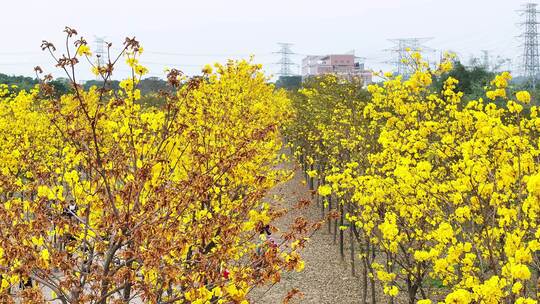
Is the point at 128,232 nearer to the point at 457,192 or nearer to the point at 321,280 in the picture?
the point at 457,192

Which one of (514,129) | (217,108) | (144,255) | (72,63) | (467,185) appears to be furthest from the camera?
(217,108)

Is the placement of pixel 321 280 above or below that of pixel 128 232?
below

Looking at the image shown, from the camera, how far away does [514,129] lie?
299 inches

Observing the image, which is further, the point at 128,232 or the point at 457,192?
the point at 457,192

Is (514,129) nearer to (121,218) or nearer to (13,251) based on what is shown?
(121,218)

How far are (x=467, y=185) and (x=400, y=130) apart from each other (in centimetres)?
383

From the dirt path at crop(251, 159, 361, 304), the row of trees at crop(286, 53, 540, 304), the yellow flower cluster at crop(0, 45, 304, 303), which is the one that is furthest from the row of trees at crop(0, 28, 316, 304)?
the dirt path at crop(251, 159, 361, 304)

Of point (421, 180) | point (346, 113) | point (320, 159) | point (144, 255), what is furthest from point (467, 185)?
point (320, 159)

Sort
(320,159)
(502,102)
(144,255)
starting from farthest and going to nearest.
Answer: (502,102) < (320,159) < (144,255)

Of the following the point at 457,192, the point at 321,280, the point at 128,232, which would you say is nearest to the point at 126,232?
the point at 128,232

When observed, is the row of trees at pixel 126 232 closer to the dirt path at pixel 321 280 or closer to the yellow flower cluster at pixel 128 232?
the yellow flower cluster at pixel 128 232

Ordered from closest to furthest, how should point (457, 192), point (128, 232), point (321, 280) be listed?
point (128, 232)
point (457, 192)
point (321, 280)

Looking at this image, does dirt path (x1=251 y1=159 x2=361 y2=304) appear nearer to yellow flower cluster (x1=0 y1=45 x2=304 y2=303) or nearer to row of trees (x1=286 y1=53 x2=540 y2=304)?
row of trees (x1=286 y1=53 x2=540 y2=304)

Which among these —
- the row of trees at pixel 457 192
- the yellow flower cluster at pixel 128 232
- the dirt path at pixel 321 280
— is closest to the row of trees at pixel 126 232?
the yellow flower cluster at pixel 128 232
